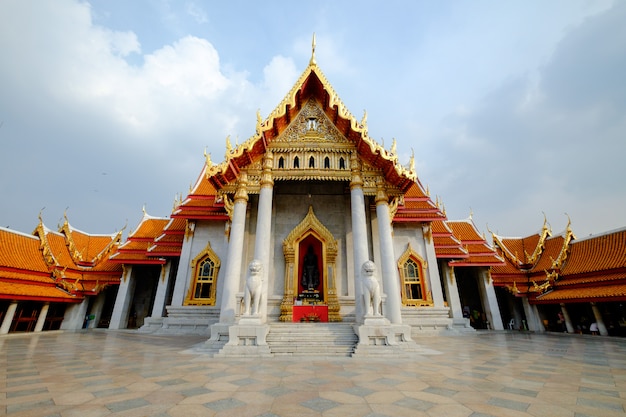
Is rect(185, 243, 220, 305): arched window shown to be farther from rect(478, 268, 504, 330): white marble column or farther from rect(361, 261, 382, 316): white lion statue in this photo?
rect(478, 268, 504, 330): white marble column

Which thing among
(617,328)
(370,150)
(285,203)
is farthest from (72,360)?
(617,328)

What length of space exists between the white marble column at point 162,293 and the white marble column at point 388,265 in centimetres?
1062

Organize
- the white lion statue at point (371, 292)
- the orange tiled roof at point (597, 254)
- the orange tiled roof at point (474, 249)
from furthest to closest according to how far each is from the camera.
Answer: the orange tiled roof at point (474, 249) < the orange tiled roof at point (597, 254) < the white lion statue at point (371, 292)

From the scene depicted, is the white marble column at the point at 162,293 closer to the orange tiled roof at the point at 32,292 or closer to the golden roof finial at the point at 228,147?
the orange tiled roof at the point at 32,292

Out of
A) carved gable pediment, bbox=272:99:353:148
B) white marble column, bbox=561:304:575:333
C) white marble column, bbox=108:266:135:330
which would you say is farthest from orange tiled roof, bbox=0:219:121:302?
white marble column, bbox=561:304:575:333

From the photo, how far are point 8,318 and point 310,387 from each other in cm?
1601

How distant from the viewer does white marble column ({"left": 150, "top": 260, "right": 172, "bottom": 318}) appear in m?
13.2

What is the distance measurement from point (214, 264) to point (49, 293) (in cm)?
869

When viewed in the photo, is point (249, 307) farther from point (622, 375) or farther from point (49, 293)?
point (49, 293)

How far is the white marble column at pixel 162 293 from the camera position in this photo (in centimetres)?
1319

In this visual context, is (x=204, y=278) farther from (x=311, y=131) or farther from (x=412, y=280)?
(x=412, y=280)

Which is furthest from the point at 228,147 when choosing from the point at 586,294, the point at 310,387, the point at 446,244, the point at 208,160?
the point at 586,294

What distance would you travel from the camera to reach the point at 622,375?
14.4ft

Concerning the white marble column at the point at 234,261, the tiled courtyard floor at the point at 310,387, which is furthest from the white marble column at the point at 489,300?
the white marble column at the point at 234,261
